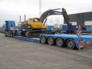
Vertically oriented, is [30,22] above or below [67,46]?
above

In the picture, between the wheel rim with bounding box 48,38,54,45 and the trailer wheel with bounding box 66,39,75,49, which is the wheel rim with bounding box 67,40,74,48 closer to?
the trailer wheel with bounding box 66,39,75,49

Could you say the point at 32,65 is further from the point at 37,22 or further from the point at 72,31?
the point at 72,31

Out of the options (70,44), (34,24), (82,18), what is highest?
(82,18)

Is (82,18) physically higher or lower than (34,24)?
higher

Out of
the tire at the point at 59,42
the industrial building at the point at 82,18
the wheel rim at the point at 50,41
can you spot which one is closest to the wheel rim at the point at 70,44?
the tire at the point at 59,42

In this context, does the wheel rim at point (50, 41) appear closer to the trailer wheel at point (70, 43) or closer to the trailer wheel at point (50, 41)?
the trailer wheel at point (50, 41)

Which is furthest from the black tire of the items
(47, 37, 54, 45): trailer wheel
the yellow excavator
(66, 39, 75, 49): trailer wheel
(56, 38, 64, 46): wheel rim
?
the yellow excavator

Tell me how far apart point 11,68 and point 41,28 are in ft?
64.5

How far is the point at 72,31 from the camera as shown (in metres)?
31.4

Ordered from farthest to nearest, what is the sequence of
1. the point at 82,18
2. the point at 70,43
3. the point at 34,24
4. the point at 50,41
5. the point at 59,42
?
the point at 82,18 < the point at 34,24 < the point at 50,41 < the point at 59,42 < the point at 70,43

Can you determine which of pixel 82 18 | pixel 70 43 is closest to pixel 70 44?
pixel 70 43

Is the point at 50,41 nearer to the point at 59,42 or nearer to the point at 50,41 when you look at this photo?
the point at 50,41

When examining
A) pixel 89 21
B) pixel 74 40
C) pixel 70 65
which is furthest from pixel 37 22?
pixel 89 21

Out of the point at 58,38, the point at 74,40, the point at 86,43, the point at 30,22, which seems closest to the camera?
the point at 86,43
